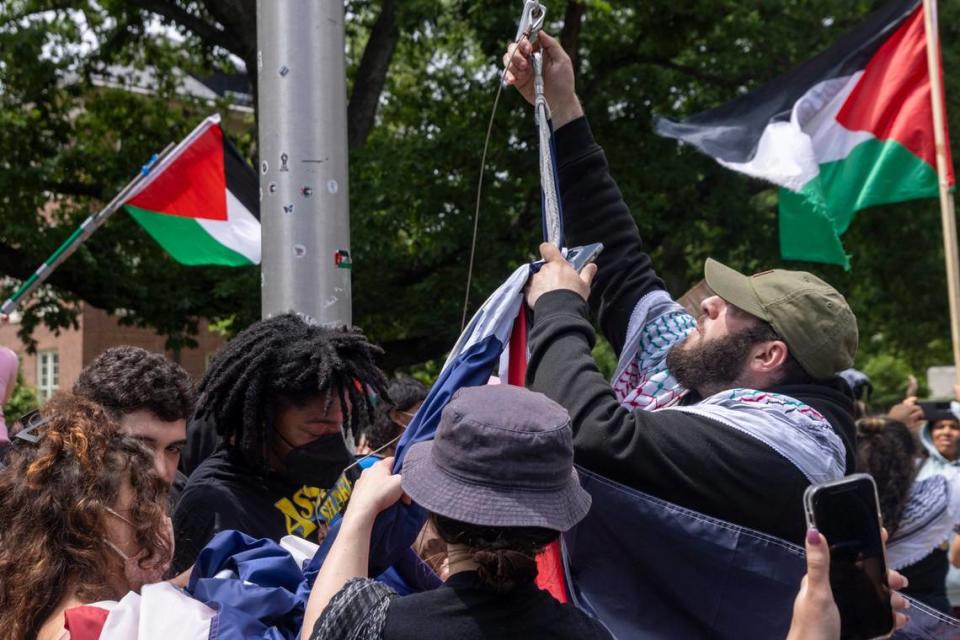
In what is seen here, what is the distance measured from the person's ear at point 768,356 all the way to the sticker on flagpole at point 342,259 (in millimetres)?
1415

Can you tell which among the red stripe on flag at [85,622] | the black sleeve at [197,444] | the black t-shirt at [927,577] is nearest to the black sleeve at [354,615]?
the red stripe on flag at [85,622]

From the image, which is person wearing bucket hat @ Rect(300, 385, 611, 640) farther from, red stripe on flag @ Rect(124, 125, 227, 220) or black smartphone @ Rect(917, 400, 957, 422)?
black smartphone @ Rect(917, 400, 957, 422)

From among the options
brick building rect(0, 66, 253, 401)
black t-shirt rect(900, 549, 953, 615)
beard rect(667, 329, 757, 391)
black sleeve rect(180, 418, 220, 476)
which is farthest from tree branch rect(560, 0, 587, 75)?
A: beard rect(667, 329, 757, 391)

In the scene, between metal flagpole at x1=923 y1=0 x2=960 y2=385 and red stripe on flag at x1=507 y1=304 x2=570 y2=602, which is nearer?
red stripe on flag at x1=507 y1=304 x2=570 y2=602

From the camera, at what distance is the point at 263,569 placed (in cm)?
Result: 212

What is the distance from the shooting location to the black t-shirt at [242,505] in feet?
9.37

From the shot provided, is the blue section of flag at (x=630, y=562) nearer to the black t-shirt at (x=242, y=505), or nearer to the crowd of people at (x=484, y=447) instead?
the crowd of people at (x=484, y=447)

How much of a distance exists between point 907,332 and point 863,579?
14.9 m

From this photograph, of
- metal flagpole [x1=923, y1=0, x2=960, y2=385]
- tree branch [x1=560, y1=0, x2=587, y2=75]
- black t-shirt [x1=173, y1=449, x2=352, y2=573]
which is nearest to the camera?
black t-shirt [x1=173, y1=449, x2=352, y2=573]

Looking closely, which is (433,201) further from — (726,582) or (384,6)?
(726,582)

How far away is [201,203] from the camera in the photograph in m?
6.42

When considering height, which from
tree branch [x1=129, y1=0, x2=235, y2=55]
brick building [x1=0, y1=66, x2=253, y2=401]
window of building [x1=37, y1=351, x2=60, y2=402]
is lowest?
window of building [x1=37, y1=351, x2=60, y2=402]

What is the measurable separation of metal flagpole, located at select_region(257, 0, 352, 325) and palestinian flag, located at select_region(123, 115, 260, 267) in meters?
2.77

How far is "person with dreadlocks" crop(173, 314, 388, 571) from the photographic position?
3.01 meters
